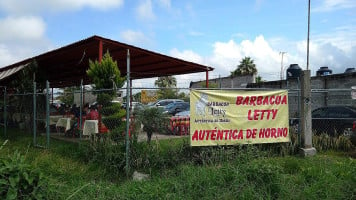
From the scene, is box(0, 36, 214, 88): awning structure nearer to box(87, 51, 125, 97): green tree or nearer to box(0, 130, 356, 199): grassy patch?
box(87, 51, 125, 97): green tree

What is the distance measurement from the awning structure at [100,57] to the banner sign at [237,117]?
4969mm

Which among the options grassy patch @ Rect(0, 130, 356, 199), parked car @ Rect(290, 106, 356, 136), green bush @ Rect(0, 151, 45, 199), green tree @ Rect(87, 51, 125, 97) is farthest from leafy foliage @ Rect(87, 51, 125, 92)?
parked car @ Rect(290, 106, 356, 136)

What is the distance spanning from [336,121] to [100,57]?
27.4ft

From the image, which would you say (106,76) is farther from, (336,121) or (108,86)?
(336,121)

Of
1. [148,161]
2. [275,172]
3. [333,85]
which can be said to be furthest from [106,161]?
[333,85]

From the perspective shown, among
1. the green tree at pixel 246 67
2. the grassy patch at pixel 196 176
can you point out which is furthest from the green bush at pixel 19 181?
the green tree at pixel 246 67

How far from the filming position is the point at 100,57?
1173 centimetres

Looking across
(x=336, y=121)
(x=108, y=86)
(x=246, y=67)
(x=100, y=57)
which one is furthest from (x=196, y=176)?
(x=246, y=67)

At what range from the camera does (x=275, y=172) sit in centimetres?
573

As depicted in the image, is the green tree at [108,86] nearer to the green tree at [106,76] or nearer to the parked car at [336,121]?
the green tree at [106,76]

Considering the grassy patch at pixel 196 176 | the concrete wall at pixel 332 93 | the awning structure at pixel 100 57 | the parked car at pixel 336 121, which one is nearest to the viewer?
the grassy patch at pixel 196 176

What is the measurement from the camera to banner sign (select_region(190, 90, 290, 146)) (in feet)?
27.1

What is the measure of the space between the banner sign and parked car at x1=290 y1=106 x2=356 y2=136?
273 cm

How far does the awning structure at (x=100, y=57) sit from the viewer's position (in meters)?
13.2
